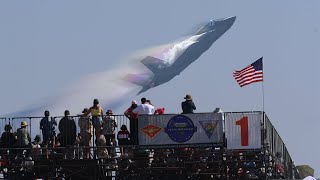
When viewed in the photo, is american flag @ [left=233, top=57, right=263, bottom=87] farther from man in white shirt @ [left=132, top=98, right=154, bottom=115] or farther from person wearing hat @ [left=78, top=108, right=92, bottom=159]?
person wearing hat @ [left=78, top=108, right=92, bottom=159]

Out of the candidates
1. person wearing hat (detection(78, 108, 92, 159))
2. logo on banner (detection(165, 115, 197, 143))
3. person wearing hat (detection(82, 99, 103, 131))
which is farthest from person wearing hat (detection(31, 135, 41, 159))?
logo on banner (detection(165, 115, 197, 143))

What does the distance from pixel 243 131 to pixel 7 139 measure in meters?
8.04

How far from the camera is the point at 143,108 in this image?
125 feet

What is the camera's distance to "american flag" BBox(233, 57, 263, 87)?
135 ft

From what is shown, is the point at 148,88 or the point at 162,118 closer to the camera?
the point at 162,118

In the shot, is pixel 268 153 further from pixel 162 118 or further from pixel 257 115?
pixel 162 118

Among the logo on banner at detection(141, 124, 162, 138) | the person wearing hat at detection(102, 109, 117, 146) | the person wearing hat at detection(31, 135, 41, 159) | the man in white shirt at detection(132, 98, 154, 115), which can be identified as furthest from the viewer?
the person wearing hat at detection(31, 135, 41, 159)

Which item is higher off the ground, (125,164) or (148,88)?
(148,88)

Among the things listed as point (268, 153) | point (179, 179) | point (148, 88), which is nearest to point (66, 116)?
point (179, 179)

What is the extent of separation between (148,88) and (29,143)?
1484 cm

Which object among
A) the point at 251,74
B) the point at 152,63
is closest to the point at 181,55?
the point at 152,63

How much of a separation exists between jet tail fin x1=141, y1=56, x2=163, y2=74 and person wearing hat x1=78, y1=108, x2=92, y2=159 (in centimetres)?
1686

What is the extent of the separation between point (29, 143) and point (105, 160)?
2.67 metres

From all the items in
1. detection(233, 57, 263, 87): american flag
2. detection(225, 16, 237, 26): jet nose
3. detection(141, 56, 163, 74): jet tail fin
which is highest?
detection(225, 16, 237, 26): jet nose
